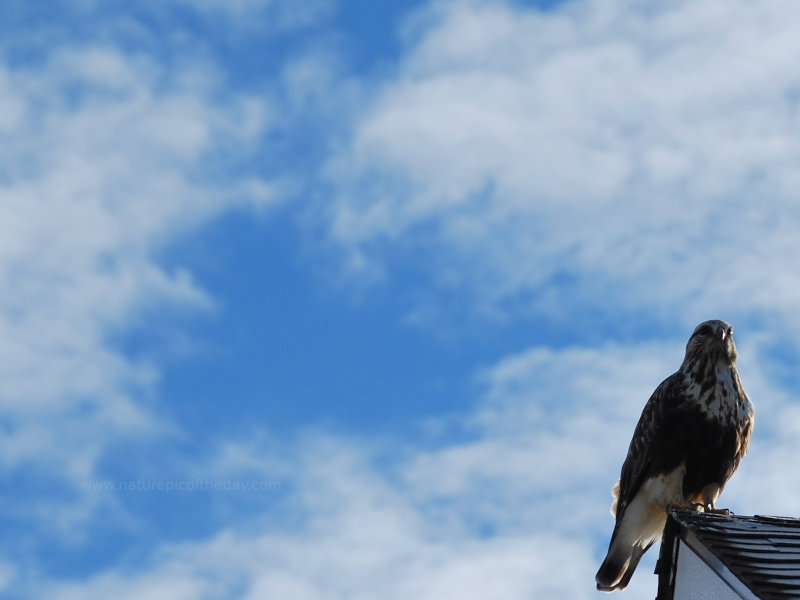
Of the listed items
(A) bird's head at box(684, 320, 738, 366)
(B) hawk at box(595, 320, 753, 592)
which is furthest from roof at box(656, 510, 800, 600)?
(A) bird's head at box(684, 320, 738, 366)

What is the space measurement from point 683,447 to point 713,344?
0.80 metres

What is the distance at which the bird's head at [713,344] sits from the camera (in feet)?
26.3

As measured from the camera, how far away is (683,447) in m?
7.81

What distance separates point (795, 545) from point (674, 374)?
2.79 metres

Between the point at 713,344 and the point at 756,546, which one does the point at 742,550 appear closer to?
the point at 756,546

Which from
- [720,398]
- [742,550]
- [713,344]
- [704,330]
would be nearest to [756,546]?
[742,550]

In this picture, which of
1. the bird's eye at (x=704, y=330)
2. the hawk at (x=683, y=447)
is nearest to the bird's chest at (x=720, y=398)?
the hawk at (x=683, y=447)

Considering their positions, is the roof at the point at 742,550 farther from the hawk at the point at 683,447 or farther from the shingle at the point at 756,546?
the hawk at the point at 683,447

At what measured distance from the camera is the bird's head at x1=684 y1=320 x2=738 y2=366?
802 centimetres

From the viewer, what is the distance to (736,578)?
500cm

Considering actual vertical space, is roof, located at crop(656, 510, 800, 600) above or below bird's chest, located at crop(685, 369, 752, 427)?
below

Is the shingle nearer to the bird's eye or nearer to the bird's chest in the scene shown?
the bird's chest

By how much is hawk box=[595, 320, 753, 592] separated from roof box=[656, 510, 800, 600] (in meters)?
1.56

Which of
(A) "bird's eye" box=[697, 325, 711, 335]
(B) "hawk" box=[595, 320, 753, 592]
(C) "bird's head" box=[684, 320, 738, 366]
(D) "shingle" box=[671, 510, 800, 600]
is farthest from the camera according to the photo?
(A) "bird's eye" box=[697, 325, 711, 335]
